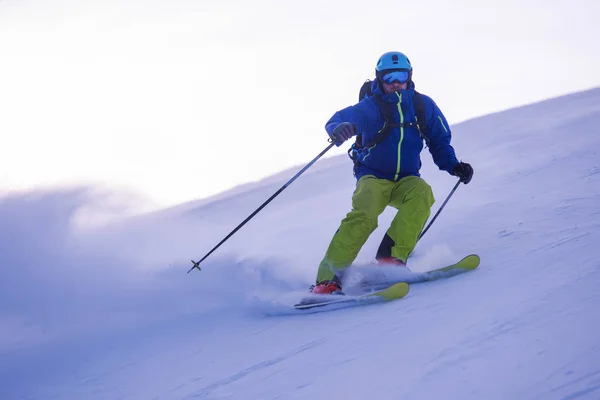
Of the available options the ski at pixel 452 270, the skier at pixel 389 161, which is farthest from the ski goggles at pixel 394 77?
the ski at pixel 452 270

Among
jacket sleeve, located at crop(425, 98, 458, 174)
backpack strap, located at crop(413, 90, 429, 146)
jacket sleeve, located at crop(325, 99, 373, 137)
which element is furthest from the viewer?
jacket sleeve, located at crop(425, 98, 458, 174)

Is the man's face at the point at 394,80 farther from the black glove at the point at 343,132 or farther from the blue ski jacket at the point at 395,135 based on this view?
the black glove at the point at 343,132

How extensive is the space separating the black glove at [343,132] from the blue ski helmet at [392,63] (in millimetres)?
619

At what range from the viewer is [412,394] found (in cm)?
233

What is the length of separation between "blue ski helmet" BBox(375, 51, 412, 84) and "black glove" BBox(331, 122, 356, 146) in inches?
24.4

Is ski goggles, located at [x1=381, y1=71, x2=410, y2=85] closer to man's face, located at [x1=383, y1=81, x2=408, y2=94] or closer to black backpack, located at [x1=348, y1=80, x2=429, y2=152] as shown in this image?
man's face, located at [x1=383, y1=81, x2=408, y2=94]

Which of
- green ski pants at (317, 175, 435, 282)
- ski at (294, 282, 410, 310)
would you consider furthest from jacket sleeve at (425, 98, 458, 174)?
ski at (294, 282, 410, 310)

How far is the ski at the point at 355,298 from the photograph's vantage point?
3.79 metres

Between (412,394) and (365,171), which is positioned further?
(365,171)

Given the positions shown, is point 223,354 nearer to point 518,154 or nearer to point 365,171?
point 365,171

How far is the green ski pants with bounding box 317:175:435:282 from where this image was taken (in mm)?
4324

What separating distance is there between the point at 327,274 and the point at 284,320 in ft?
1.79

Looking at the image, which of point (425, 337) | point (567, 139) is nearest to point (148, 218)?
point (567, 139)

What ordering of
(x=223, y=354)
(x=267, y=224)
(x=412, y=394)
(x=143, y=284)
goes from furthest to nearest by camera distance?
(x=267, y=224)
(x=143, y=284)
(x=223, y=354)
(x=412, y=394)
